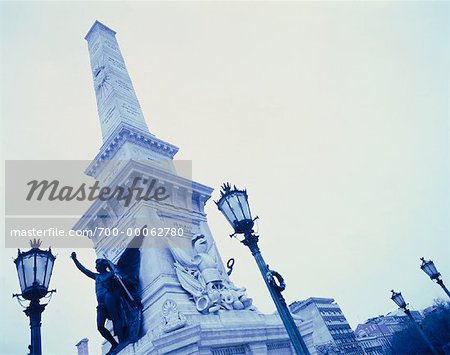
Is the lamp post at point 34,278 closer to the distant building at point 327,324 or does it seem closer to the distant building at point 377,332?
the distant building at point 327,324

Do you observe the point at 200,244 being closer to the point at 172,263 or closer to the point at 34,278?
the point at 172,263

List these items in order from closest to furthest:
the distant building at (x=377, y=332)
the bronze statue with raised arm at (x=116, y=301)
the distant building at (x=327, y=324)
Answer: the bronze statue with raised arm at (x=116, y=301)
the distant building at (x=327, y=324)
the distant building at (x=377, y=332)

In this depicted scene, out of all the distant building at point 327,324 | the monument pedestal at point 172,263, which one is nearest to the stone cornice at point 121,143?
the monument pedestal at point 172,263

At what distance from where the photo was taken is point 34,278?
21.6ft

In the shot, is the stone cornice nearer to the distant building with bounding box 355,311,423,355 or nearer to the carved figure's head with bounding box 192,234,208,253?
the carved figure's head with bounding box 192,234,208,253

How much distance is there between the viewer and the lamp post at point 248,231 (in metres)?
6.43

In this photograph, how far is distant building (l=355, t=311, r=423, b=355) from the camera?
3634 inches

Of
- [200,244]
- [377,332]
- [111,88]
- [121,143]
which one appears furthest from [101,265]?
[377,332]

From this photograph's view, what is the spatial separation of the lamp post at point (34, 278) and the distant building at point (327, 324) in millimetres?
78711

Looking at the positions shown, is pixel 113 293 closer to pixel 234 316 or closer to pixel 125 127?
pixel 234 316

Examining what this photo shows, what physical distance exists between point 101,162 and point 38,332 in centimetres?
975

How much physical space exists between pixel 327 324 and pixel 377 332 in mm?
30356

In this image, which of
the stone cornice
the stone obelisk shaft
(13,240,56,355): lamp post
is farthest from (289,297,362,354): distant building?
(13,240,56,355): lamp post

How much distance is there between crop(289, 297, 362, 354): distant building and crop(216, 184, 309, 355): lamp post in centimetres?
7777
